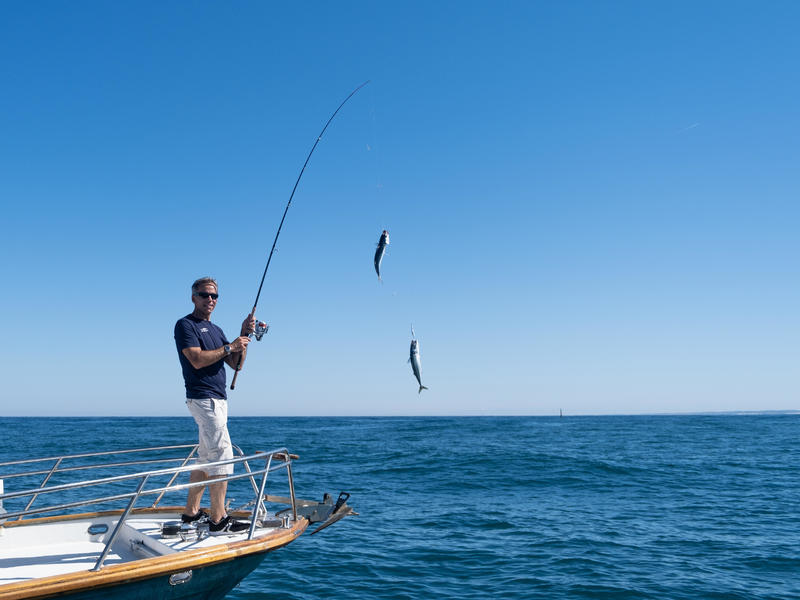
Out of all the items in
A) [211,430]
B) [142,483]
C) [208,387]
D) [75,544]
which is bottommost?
[75,544]

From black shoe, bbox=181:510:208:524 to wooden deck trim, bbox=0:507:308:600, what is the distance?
0.78 meters

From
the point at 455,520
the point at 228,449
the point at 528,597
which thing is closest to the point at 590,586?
the point at 528,597

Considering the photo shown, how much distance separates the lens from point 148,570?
4168 mm

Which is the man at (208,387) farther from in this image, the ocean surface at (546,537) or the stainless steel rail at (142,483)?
the ocean surface at (546,537)

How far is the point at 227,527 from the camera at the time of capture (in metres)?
5.30

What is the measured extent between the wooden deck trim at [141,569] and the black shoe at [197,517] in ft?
2.55

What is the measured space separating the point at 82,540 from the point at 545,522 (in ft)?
32.9

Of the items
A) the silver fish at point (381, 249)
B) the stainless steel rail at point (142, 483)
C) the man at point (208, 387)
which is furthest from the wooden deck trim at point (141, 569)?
the silver fish at point (381, 249)

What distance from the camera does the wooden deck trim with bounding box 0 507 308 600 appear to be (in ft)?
12.3

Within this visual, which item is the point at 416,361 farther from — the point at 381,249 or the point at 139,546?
the point at 139,546

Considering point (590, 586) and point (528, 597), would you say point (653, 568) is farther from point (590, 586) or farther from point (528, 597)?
point (528, 597)

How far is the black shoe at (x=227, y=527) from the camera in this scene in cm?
527

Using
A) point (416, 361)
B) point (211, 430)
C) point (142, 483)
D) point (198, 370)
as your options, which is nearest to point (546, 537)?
point (416, 361)

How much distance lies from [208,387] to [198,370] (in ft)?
0.57
